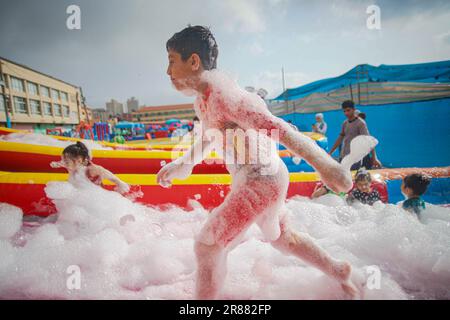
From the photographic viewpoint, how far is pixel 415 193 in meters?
2.20

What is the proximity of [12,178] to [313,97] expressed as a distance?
7.86m

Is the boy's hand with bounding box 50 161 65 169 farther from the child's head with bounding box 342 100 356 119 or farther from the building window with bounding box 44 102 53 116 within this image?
the building window with bounding box 44 102 53 116

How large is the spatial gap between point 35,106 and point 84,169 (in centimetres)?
2760

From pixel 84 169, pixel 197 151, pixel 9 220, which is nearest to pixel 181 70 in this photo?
pixel 197 151

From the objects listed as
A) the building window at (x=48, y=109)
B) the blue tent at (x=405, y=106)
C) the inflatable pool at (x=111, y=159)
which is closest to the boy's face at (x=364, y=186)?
the inflatable pool at (x=111, y=159)

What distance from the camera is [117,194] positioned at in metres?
2.32

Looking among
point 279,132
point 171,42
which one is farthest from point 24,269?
point 279,132

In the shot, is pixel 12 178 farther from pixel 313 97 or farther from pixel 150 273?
pixel 313 97

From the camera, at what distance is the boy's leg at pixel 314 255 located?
1156 mm

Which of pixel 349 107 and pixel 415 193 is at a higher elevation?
pixel 349 107

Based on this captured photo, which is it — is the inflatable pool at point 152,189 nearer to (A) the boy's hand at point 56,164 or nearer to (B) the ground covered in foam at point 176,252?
(B) the ground covered in foam at point 176,252

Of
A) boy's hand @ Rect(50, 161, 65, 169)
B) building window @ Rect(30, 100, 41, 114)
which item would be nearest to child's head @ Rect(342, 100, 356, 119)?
boy's hand @ Rect(50, 161, 65, 169)

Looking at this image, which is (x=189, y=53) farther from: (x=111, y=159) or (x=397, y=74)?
(x=397, y=74)

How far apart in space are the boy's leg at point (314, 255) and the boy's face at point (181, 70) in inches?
32.5
